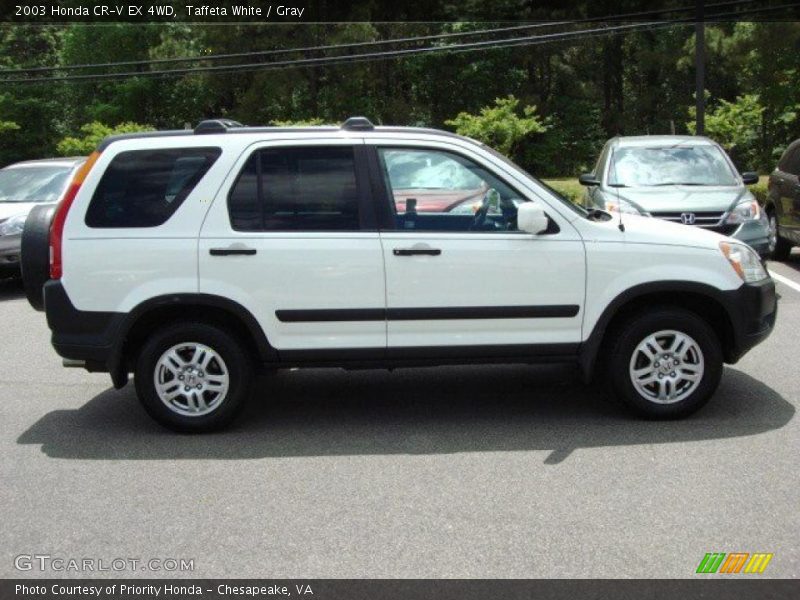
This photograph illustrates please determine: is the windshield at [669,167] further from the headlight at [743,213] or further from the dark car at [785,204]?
the dark car at [785,204]

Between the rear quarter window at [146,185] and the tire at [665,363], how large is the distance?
2893mm

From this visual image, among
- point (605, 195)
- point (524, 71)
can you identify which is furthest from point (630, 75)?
point (605, 195)

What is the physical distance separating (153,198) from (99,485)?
184cm

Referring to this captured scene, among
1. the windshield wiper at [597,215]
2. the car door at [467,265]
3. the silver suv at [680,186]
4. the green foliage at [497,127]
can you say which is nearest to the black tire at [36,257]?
the car door at [467,265]

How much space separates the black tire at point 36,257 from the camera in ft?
21.5

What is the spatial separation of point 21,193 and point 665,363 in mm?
10407

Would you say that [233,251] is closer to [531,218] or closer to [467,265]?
[467,265]

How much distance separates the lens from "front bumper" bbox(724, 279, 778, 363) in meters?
6.50

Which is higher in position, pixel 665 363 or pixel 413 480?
pixel 665 363

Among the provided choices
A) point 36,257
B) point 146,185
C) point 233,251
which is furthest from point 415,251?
point 36,257

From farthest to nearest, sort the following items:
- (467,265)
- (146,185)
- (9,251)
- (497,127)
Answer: (497,127)
(9,251)
(146,185)
(467,265)

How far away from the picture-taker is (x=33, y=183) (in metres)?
14.3

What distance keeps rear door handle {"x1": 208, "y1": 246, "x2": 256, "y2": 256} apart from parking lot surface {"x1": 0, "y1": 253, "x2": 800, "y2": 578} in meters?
1.18

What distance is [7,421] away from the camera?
23.0 feet
